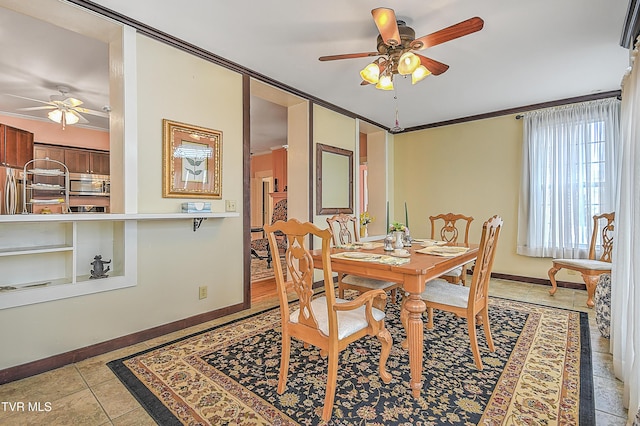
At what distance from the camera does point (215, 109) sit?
2.97 metres

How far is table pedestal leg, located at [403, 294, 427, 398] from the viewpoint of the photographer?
1733 mm

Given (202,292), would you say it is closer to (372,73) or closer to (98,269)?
(98,269)

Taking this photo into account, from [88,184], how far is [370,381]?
6.39 m

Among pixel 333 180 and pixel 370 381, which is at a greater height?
pixel 333 180

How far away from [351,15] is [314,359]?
101 inches

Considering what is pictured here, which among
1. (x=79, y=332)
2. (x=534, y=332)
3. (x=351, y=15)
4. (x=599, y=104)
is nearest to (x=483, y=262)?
(x=534, y=332)

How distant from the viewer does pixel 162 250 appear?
2613mm

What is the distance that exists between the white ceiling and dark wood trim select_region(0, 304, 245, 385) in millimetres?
2484

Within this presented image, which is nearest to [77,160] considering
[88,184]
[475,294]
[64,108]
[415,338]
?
[88,184]

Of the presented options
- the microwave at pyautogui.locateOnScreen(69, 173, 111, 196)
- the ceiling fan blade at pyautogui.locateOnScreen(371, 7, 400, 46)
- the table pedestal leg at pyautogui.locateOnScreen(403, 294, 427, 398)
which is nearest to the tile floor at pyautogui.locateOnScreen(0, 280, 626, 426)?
the table pedestal leg at pyautogui.locateOnScreen(403, 294, 427, 398)

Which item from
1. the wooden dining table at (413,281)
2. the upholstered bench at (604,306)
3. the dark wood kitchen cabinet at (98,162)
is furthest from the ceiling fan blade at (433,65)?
the dark wood kitchen cabinet at (98,162)

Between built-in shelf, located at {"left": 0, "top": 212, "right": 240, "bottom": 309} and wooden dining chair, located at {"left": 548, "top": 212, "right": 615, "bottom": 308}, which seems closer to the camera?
built-in shelf, located at {"left": 0, "top": 212, "right": 240, "bottom": 309}

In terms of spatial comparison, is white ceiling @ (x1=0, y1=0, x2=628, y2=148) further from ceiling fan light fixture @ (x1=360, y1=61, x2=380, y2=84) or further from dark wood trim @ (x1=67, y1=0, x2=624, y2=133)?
ceiling fan light fixture @ (x1=360, y1=61, x2=380, y2=84)

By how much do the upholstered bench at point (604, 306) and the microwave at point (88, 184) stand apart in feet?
24.8
